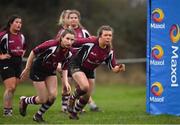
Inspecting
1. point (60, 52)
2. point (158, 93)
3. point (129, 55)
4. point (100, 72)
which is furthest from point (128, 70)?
point (60, 52)

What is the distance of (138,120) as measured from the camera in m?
13.0

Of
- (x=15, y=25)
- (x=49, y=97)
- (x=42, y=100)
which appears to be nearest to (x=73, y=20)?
(x=15, y=25)

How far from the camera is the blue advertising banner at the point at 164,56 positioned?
14.1 m

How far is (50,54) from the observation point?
12.5 meters

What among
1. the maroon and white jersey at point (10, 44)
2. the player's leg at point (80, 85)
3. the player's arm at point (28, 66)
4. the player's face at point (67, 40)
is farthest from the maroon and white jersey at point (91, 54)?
the maroon and white jersey at point (10, 44)

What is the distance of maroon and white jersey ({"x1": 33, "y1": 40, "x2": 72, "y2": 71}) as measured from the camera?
12.3 metres

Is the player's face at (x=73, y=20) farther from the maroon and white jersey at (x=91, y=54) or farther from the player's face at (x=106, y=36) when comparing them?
the player's face at (x=106, y=36)

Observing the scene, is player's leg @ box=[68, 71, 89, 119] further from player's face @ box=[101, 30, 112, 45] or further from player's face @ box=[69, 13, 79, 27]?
player's face @ box=[69, 13, 79, 27]

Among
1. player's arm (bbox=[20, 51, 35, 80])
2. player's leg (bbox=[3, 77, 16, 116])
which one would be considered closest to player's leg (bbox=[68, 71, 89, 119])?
player's arm (bbox=[20, 51, 35, 80])

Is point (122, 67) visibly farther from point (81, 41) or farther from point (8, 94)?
point (8, 94)

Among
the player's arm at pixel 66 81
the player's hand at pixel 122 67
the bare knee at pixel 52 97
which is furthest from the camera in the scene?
the player's arm at pixel 66 81

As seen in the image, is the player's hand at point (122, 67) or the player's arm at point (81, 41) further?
the player's arm at point (81, 41)

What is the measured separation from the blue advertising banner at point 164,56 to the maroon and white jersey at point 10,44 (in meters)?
2.91

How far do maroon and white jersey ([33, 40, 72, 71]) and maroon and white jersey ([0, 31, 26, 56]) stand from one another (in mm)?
1456
